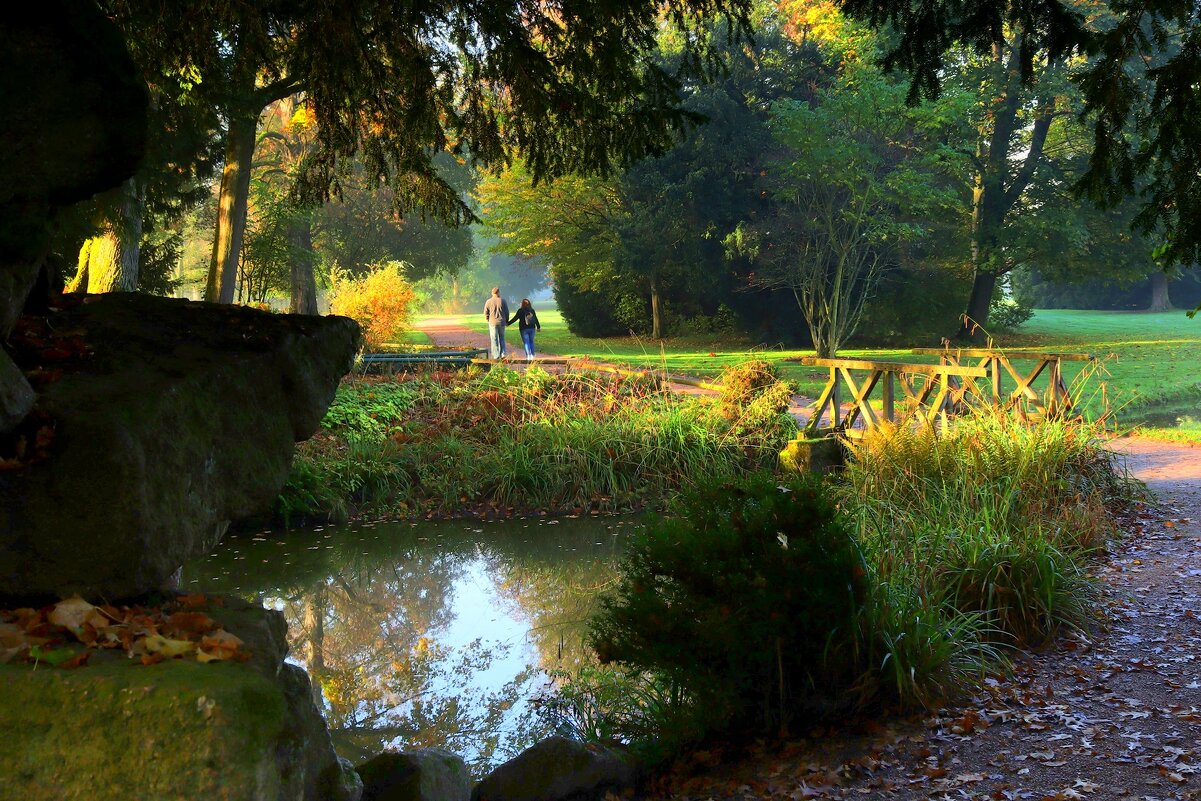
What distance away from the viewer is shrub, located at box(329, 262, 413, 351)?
24.2 metres

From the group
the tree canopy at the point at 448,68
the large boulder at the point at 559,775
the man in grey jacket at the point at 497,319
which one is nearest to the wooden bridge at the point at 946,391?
the tree canopy at the point at 448,68

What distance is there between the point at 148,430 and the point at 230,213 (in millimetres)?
12042

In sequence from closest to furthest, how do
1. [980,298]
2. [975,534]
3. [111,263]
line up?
1. [975,534]
2. [111,263]
3. [980,298]

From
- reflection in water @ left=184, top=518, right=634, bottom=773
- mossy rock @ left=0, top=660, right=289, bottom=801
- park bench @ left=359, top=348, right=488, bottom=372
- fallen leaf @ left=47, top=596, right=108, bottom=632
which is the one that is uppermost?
park bench @ left=359, top=348, right=488, bottom=372

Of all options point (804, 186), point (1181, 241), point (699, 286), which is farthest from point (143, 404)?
point (699, 286)

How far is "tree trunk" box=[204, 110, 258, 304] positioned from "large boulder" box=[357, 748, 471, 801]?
11.0 m

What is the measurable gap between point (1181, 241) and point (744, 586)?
2.52m

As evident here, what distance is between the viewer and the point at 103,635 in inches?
121

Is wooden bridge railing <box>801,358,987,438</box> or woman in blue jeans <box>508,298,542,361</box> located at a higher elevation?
woman in blue jeans <box>508,298,542,361</box>

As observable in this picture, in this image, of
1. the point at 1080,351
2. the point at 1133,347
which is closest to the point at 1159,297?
the point at 1133,347

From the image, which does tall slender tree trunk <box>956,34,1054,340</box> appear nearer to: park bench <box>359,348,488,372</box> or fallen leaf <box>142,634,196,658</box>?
park bench <box>359,348,488,372</box>

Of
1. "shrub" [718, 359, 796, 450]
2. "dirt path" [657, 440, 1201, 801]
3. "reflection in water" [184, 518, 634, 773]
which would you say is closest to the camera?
"dirt path" [657, 440, 1201, 801]

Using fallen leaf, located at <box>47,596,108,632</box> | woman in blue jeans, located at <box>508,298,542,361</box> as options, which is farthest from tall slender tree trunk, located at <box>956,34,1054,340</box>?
fallen leaf, located at <box>47,596,108,632</box>

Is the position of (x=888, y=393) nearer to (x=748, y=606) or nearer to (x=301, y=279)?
(x=748, y=606)
